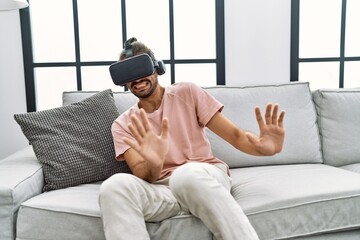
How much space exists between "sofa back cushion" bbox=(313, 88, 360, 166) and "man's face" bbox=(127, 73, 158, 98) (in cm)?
102

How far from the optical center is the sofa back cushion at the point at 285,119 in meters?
1.91

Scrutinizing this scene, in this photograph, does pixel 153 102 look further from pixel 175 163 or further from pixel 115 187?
pixel 115 187

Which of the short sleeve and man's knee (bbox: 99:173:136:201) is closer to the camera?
man's knee (bbox: 99:173:136:201)

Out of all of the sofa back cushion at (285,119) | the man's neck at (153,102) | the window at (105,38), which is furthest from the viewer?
the window at (105,38)

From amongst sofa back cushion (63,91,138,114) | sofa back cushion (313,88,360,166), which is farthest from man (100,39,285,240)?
sofa back cushion (313,88,360,166)

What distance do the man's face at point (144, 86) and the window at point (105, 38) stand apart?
1059 mm

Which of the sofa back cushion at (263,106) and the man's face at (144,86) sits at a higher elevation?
the man's face at (144,86)

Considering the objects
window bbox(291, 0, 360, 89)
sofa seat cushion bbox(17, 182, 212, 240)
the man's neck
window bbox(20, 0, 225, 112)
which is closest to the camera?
sofa seat cushion bbox(17, 182, 212, 240)

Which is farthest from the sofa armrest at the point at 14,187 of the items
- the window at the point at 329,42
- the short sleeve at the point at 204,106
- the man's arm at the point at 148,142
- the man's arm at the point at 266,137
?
the window at the point at 329,42

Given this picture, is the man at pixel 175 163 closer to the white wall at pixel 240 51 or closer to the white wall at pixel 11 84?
the white wall at pixel 240 51

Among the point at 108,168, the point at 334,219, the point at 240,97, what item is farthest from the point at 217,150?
the point at 334,219

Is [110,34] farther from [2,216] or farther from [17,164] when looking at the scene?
[2,216]

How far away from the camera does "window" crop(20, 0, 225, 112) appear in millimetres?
2436

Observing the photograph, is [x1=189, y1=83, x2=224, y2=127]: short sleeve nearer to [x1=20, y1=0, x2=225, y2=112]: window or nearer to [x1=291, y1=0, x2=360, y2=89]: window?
[x1=20, y1=0, x2=225, y2=112]: window
